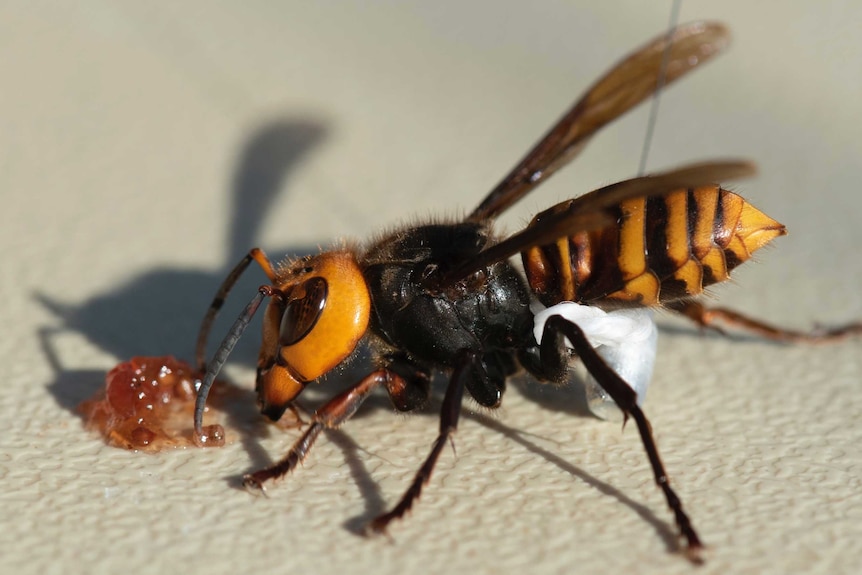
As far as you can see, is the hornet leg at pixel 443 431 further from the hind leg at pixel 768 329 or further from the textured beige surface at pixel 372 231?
the hind leg at pixel 768 329

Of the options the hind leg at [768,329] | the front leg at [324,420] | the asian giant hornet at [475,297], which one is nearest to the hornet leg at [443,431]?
the asian giant hornet at [475,297]

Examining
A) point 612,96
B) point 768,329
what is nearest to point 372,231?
point 612,96

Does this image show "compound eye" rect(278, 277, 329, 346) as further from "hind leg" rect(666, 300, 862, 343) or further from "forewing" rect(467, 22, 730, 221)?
"hind leg" rect(666, 300, 862, 343)

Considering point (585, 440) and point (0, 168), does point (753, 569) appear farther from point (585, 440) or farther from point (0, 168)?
point (0, 168)

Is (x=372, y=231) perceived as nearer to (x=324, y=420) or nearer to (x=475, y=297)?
(x=475, y=297)

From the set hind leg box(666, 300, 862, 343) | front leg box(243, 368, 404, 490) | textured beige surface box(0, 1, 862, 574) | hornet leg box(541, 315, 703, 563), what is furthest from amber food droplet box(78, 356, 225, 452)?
hind leg box(666, 300, 862, 343)

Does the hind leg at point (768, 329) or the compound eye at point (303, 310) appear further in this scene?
the hind leg at point (768, 329)
